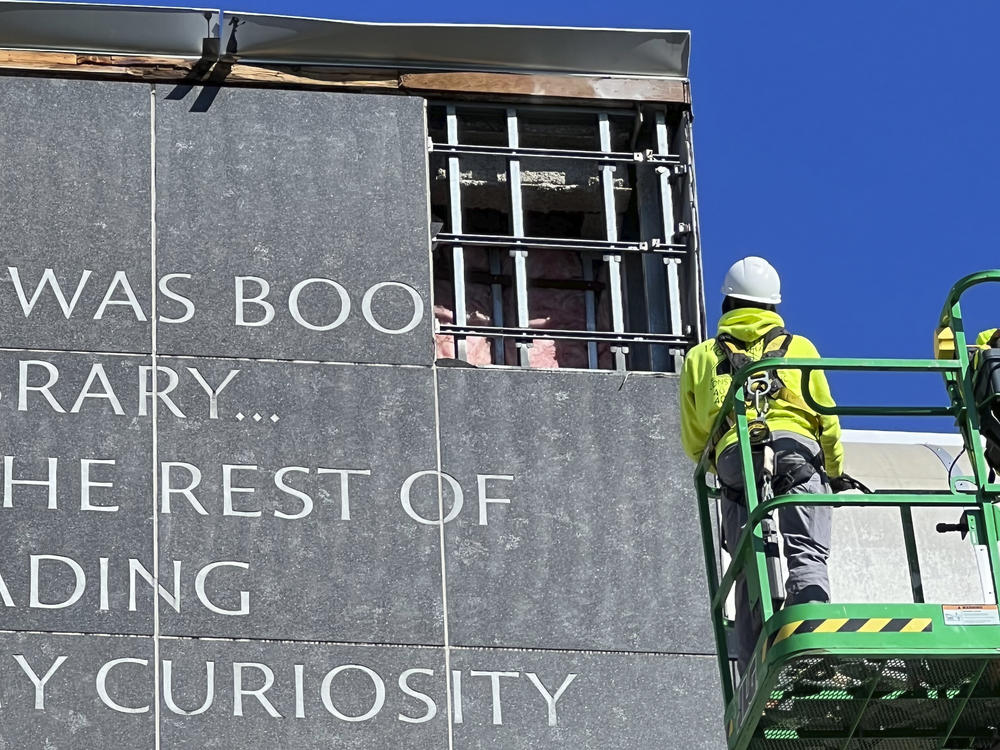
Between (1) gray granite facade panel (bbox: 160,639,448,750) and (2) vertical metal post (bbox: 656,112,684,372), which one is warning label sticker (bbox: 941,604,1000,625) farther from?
(2) vertical metal post (bbox: 656,112,684,372)

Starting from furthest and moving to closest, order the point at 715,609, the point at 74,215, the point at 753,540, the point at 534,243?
the point at 534,243 < the point at 74,215 < the point at 715,609 < the point at 753,540

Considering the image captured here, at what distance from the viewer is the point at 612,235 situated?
19.1m

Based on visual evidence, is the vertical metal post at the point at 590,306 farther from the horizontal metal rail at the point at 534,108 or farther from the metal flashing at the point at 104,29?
the metal flashing at the point at 104,29

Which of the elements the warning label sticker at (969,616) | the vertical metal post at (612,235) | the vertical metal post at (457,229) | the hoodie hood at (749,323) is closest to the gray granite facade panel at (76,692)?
the vertical metal post at (457,229)

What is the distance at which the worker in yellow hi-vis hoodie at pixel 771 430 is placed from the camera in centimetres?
1370

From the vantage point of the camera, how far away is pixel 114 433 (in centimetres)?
1736

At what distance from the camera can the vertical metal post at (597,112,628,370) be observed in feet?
61.5

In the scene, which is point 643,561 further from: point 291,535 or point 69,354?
point 69,354

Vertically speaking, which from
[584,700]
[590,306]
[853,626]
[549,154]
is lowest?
[584,700]

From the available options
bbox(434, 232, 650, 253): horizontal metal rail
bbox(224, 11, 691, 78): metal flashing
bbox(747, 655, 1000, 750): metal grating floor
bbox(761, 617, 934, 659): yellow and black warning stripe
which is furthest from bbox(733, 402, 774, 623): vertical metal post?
bbox(224, 11, 691, 78): metal flashing

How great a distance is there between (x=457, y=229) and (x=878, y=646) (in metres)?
6.69

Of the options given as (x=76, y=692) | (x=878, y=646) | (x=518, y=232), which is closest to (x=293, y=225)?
(x=518, y=232)

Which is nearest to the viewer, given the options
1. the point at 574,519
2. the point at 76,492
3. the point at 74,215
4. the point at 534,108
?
the point at 76,492

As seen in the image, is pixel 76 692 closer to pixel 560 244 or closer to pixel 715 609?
pixel 715 609
